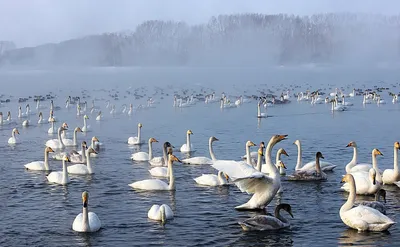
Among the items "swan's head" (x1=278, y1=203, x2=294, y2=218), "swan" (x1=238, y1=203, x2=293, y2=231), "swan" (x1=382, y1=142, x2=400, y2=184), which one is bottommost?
"swan" (x1=238, y1=203, x2=293, y2=231)

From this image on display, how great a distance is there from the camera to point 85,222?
1367 cm

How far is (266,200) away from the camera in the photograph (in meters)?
15.2

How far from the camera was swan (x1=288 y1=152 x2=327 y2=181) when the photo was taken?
1878 cm

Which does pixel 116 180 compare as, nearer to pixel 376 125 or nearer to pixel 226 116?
pixel 376 125

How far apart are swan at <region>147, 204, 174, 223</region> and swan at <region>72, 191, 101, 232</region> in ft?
4.40

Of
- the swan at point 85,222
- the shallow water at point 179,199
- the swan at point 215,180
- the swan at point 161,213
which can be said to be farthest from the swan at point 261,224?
the swan at point 215,180

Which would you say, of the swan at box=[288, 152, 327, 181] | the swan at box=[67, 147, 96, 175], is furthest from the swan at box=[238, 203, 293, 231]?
the swan at box=[67, 147, 96, 175]

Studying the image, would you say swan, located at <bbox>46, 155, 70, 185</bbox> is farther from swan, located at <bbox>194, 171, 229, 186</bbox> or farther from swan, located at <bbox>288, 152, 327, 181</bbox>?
swan, located at <bbox>288, 152, 327, 181</bbox>

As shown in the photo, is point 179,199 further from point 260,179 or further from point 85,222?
point 85,222

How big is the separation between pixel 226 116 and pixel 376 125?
429 inches

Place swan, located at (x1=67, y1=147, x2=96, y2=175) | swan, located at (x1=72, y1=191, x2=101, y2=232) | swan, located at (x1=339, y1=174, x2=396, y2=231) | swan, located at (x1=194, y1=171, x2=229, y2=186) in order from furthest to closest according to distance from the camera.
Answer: swan, located at (x1=67, y1=147, x2=96, y2=175), swan, located at (x1=194, y1=171, x2=229, y2=186), swan, located at (x1=72, y1=191, x2=101, y2=232), swan, located at (x1=339, y1=174, x2=396, y2=231)

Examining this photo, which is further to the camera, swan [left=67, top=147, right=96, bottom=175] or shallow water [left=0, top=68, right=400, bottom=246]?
swan [left=67, top=147, right=96, bottom=175]

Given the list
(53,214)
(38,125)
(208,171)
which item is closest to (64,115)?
(38,125)

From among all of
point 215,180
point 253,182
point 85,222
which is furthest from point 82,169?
point 253,182
